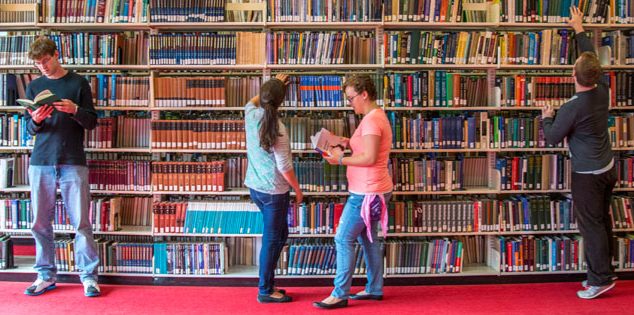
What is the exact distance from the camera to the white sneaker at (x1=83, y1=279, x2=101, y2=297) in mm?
4340

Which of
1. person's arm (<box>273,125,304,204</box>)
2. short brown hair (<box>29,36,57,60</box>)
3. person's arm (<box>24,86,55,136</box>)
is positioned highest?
short brown hair (<box>29,36,57,60</box>)

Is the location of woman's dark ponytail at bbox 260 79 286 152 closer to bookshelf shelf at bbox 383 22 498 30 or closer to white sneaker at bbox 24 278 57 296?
bookshelf shelf at bbox 383 22 498 30

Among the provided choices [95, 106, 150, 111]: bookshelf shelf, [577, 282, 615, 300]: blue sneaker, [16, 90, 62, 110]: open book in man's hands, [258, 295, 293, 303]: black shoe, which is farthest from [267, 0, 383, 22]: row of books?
[577, 282, 615, 300]: blue sneaker

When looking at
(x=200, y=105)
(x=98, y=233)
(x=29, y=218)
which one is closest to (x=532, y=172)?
(x=200, y=105)

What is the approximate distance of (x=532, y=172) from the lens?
4.71 m

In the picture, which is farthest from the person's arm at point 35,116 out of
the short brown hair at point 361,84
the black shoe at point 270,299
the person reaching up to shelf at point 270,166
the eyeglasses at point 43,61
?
the short brown hair at point 361,84

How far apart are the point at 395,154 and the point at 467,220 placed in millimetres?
811

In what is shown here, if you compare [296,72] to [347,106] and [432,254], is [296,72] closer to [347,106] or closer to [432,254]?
[347,106]

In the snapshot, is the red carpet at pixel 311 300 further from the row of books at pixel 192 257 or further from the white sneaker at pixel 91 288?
the row of books at pixel 192 257

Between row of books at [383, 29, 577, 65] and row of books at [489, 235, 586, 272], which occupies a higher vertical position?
row of books at [383, 29, 577, 65]

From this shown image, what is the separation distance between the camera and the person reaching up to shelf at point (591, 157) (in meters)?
4.09

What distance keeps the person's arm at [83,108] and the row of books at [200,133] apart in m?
0.49

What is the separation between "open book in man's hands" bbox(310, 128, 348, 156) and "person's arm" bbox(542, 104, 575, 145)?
4.99 ft

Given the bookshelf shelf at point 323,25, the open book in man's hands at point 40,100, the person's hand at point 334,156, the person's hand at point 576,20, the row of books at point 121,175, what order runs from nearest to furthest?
the person's hand at point 334,156 < the open book in man's hands at point 40,100 < the person's hand at point 576,20 < the bookshelf shelf at point 323,25 < the row of books at point 121,175
